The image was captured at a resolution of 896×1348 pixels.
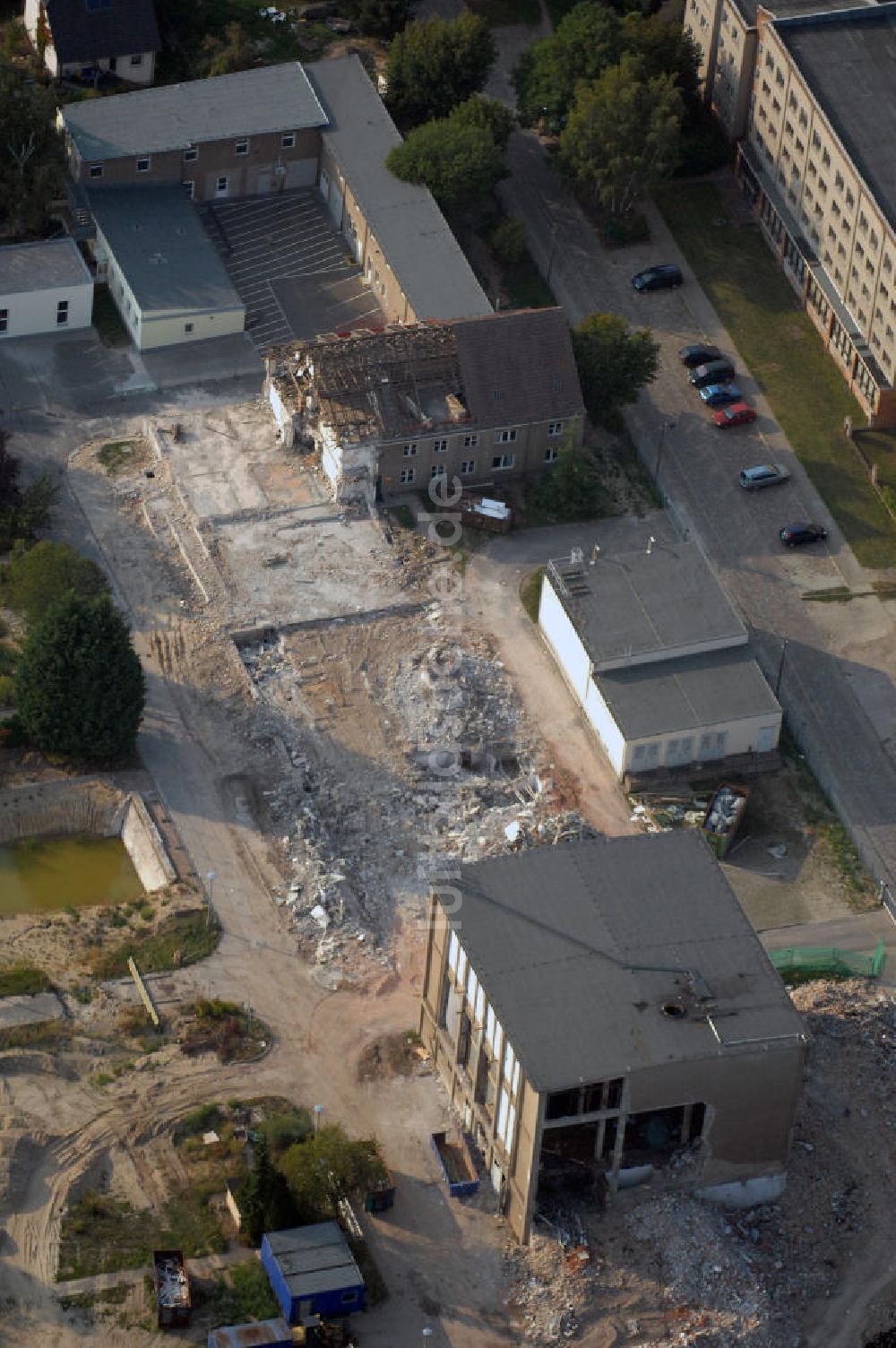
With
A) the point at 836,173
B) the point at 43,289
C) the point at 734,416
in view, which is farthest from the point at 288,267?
the point at 836,173

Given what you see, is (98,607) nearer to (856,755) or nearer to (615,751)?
(615,751)

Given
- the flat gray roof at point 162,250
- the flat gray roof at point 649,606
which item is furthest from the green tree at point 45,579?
the flat gray roof at point 649,606

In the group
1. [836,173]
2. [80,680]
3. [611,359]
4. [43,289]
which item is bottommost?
[80,680]

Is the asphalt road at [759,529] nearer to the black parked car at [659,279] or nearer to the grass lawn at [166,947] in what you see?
the black parked car at [659,279]

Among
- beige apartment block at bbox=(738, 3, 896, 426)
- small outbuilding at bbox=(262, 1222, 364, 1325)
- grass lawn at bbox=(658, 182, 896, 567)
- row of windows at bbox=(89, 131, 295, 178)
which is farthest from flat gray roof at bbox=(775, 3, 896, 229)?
small outbuilding at bbox=(262, 1222, 364, 1325)

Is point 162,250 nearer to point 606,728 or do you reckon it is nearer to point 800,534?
point 800,534

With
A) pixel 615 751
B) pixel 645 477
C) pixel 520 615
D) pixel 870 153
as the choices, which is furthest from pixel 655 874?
pixel 870 153

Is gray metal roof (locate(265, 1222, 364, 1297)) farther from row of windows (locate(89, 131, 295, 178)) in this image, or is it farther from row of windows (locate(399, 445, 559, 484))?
row of windows (locate(89, 131, 295, 178))
